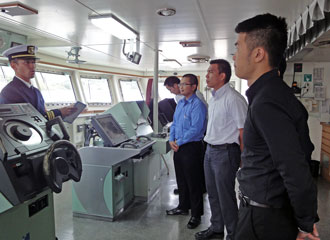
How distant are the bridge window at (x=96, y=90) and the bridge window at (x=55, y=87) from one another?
1.84 feet

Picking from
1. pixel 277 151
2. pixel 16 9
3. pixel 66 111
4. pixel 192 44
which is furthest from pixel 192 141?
pixel 16 9

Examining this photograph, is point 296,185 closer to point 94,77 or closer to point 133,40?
point 133,40

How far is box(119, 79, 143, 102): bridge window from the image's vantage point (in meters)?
8.46

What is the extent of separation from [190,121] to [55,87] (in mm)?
4621

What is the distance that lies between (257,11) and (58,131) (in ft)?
7.15

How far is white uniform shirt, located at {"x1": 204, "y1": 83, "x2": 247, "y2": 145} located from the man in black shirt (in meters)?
0.89

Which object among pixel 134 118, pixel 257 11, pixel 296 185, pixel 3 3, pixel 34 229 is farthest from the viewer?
pixel 134 118

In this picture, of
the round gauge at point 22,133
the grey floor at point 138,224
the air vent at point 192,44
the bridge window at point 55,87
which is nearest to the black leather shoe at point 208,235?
the grey floor at point 138,224

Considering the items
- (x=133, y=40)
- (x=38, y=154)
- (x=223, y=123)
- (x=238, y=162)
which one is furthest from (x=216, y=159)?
(x=133, y=40)

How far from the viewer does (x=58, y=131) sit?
5.92ft

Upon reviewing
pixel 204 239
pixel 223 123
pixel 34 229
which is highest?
pixel 223 123

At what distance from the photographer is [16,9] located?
7.64ft

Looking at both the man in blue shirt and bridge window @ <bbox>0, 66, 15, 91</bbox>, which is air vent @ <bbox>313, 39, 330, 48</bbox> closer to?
the man in blue shirt

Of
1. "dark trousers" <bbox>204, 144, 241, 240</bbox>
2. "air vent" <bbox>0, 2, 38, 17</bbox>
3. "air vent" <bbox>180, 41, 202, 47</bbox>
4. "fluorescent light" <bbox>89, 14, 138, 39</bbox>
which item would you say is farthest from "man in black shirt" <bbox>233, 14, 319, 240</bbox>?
"air vent" <bbox>180, 41, 202, 47</bbox>
